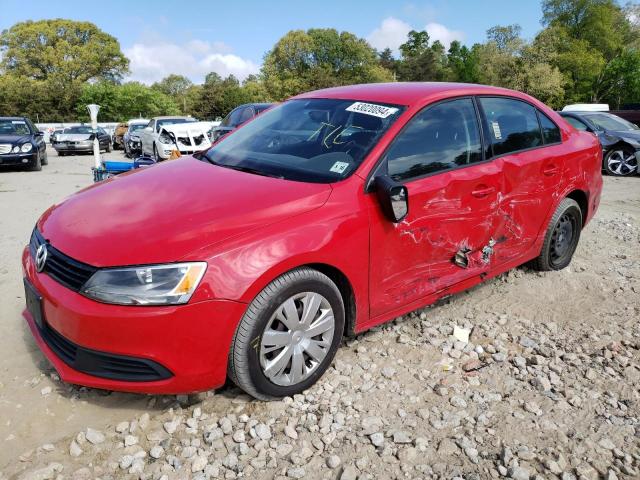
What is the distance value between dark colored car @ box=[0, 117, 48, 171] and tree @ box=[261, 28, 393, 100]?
184 feet

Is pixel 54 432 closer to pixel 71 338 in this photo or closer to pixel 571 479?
pixel 71 338

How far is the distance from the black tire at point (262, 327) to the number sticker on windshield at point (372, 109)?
45.2 inches

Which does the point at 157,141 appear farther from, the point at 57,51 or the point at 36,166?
the point at 57,51

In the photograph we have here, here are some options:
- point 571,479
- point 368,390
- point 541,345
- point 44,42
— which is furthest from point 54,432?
point 44,42

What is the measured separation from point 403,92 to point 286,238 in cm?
151

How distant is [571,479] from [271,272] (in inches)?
62.5

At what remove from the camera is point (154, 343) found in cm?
229

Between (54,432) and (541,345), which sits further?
(541,345)

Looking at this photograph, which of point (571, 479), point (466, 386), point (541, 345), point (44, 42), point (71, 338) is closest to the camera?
point (571, 479)

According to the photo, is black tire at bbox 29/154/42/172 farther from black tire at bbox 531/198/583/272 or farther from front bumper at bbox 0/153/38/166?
black tire at bbox 531/198/583/272

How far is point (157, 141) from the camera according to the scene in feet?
46.4

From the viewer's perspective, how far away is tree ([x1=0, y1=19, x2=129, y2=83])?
62969 mm

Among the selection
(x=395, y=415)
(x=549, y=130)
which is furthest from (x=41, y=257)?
(x=549, y=130)

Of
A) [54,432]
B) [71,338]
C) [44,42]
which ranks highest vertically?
[44,42]
